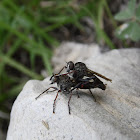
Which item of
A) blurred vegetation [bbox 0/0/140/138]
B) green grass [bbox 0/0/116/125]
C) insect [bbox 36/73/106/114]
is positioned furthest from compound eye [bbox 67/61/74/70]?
blurred vegetation [bbox 0/0/140/138]

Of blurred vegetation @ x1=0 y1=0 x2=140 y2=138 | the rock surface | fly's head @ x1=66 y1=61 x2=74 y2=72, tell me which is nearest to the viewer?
the rock surface

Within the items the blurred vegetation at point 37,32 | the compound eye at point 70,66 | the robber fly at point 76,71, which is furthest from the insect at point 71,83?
the blurred vegetation at point 37,32

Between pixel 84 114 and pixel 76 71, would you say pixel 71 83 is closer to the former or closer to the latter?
pixel 76 71

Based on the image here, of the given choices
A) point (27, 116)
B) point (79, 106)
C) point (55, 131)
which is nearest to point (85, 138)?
point (55, 131)

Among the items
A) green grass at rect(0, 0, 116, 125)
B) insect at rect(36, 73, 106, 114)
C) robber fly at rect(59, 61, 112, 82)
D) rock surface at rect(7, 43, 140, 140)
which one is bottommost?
rock surface at rect(7, 43, 140, 140)

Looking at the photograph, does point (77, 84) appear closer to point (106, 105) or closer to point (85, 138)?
point (106, 105)

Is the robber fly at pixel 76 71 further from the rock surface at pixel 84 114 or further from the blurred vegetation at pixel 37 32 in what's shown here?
the blurred vegetation at pixel 37 32

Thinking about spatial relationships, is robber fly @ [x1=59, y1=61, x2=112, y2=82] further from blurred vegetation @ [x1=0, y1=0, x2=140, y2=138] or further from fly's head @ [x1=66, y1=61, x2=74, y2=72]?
blurred vegetation @ [x1=0, y1=0, x2=140, y2=138]
